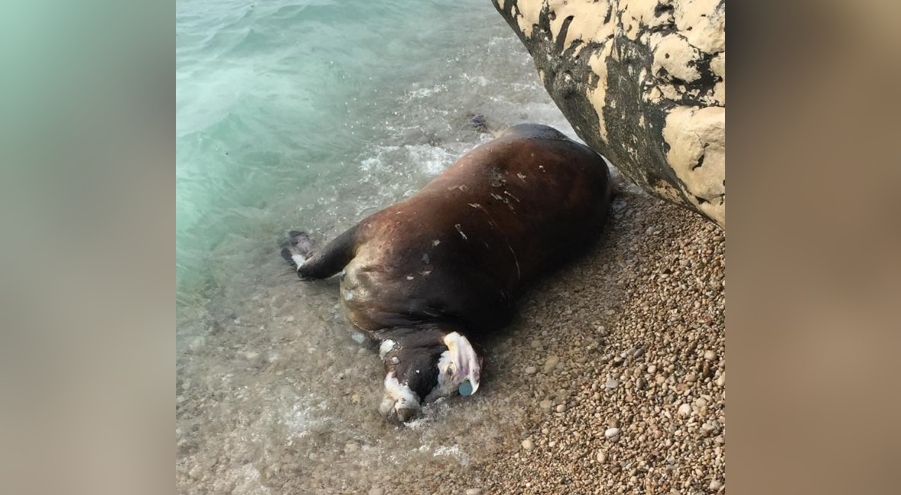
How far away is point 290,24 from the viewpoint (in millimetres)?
6555

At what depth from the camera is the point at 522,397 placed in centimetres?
265

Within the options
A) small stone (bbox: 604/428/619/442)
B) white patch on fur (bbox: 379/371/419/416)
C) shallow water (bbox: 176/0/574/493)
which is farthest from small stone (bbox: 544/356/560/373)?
white patch on fur (bbox: 379/371/419/416)

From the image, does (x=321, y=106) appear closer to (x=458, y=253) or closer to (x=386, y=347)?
(x=458, y=253)

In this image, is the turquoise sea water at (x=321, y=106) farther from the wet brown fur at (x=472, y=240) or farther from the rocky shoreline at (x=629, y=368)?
the rocky shoreline at (x=629, y=368)

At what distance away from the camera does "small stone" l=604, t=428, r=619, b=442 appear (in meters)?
2.32

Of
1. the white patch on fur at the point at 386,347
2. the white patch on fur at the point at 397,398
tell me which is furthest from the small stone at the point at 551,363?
the white patch on fur at the point at 386,347

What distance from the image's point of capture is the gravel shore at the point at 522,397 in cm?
227

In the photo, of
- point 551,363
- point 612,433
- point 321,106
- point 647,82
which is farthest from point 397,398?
point 321,106

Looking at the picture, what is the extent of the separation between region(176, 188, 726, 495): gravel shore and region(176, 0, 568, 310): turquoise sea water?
2.64 ft

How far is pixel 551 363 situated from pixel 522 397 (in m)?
0.22

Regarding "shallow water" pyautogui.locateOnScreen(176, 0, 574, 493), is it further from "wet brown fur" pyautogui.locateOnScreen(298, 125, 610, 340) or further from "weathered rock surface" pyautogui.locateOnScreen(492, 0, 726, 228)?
"weathered rock surface" pyautogui.locateOnScreen(492, 0, 726, 228)
